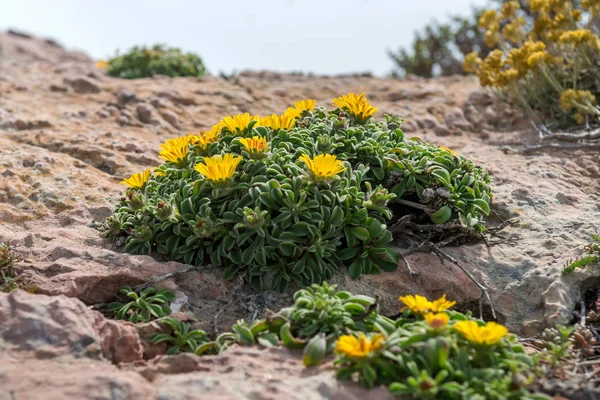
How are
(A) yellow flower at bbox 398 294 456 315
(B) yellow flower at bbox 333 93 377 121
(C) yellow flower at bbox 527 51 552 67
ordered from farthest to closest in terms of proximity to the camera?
(C) yellow flower at bbox 527 51 552 67
(B) yellow flower at bbox 333 93 377 121
(A) yellow flower at bbox 398 294 456 315

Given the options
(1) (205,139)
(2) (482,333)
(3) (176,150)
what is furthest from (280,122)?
(2) (482,333)

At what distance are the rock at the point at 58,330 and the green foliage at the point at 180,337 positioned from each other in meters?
0.16

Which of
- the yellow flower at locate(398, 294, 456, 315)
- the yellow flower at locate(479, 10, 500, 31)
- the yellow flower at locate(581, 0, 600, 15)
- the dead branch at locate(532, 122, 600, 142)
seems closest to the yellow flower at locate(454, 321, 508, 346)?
the yellow flower at locate(398, 294, 456, 315)

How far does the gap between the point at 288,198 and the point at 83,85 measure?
3.98 meters

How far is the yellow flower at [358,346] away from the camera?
2600 mm

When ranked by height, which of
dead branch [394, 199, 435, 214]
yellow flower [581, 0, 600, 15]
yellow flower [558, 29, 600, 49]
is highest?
yellow flower [581, 0, 600, 15]

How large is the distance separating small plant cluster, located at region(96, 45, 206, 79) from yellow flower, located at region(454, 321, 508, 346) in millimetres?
6017

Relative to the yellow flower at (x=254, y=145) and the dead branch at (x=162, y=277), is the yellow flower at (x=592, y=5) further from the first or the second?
the dead branch at (x=162, y=277)

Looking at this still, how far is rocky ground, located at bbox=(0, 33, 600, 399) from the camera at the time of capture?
8.70 feet

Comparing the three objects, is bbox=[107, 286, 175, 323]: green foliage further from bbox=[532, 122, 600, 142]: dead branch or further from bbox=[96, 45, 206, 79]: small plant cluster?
bbox=[96, 45, 206, 79]: small plant cluster

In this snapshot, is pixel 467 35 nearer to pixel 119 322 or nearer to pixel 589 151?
pixel 589 151

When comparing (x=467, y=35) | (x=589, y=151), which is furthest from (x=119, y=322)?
(x=467, y=35)

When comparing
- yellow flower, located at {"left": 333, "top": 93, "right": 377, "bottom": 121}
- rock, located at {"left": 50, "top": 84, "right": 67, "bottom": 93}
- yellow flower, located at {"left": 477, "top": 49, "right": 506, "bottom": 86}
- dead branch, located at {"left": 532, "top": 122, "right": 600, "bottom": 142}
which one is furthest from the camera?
rock, located at {"left": 50, "top": 84, "right": 67, "bottom": 93}

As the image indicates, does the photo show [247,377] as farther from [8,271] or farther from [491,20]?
[491,20]
